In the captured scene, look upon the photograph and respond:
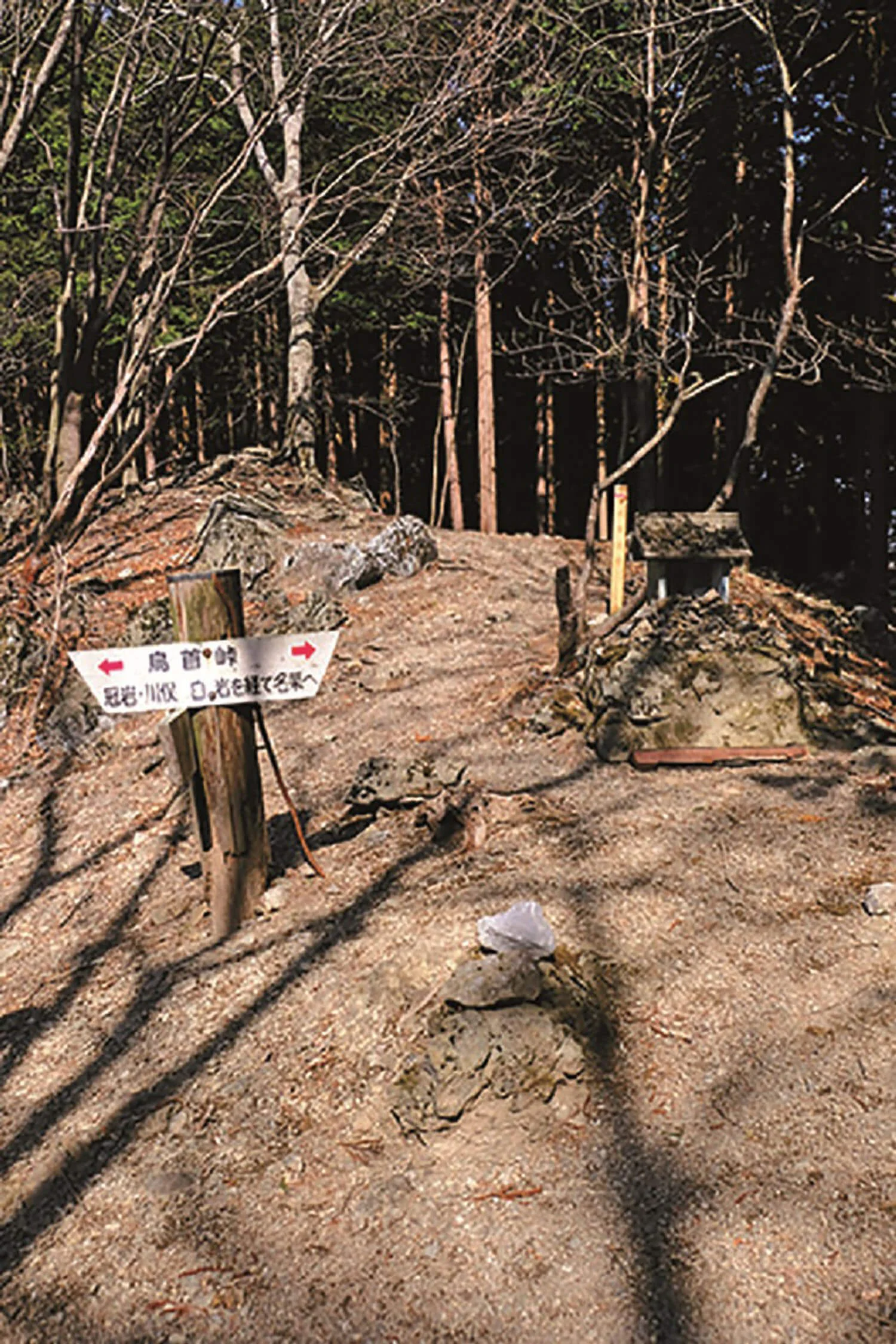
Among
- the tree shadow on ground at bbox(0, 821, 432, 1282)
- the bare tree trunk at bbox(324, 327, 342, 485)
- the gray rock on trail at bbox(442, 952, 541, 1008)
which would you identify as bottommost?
the tree shadow on ground at bbox(0, 821, 432, 1282)

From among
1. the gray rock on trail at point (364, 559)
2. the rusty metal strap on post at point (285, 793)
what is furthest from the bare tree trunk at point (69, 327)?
the rusty metal strap on post at point (285, 793)

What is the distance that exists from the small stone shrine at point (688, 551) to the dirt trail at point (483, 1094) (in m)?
2.07

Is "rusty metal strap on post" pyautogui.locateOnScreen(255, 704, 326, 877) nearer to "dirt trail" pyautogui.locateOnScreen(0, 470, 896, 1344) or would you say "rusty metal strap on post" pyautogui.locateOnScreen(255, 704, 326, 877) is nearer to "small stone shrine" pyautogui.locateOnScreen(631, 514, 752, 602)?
"dirt trail" pyautogui.locateOnScreen(0, 470, 896, 1344)

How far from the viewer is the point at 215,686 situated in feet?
14.3

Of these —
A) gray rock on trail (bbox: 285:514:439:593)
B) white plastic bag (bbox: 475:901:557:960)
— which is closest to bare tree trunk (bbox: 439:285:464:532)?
gray rock on trail (bbox: 285:514:439:593)

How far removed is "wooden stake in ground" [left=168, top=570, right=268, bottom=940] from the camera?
436 centimetres

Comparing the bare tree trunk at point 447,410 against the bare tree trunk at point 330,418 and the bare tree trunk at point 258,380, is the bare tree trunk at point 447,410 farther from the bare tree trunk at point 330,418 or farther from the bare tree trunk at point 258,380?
the bare tree trunk at point 258,380

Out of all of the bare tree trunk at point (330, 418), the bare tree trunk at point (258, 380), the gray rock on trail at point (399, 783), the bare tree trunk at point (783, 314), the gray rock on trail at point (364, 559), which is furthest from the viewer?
the bare tree trunk at point (258, 380)

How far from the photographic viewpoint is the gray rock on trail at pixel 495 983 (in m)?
3.65

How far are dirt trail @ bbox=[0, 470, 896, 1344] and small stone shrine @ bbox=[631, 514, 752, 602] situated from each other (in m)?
2.07

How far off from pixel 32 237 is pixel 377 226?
8.74m

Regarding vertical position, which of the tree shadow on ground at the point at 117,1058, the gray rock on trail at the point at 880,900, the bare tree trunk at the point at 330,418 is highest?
the bare tree trunk at the point at 330,418

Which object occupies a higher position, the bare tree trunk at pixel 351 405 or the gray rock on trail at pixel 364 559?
the bare tree trunk at pixel 351 405

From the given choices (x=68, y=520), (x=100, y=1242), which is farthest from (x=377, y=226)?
(x=100, y=1242)
